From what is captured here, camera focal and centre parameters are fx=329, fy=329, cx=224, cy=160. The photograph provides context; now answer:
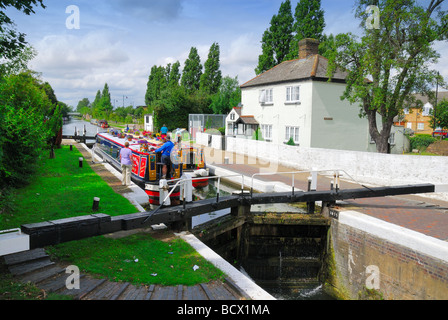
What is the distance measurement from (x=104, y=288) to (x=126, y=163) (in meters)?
7.68

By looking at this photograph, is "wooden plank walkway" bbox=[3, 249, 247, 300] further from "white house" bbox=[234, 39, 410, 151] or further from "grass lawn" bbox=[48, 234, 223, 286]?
"white house" bbox=[234, 39, 410, 151]

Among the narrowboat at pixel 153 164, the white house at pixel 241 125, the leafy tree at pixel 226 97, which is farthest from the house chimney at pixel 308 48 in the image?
the leafy tree at pixel 226 97

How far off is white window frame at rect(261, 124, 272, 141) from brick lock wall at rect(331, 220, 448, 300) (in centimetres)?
1631

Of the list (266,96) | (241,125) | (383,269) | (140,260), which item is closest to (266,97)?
(266,96)

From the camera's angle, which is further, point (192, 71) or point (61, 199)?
point (192, 71)

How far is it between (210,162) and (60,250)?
13804 millimetres

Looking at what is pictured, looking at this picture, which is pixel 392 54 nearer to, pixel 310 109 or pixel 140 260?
pixel 310 109

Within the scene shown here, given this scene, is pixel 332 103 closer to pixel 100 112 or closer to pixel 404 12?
pixel 404 12

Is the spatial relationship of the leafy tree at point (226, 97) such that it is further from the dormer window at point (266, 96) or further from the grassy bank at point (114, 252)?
the grassy bank at point (114, 252)

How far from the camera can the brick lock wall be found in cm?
619

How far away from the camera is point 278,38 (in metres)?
37.2

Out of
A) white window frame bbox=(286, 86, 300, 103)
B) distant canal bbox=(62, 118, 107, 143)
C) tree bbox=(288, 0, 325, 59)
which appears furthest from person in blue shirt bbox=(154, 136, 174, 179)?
tree bbox=(288, 0, 325, 59)

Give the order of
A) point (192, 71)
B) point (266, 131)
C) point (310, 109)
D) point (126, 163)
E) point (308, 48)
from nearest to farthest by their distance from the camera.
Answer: point (126, 163) → point (310, 109) → point (308, 48) → point (266, 131) → point (192, 71)

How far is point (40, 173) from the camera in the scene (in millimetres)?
13727
